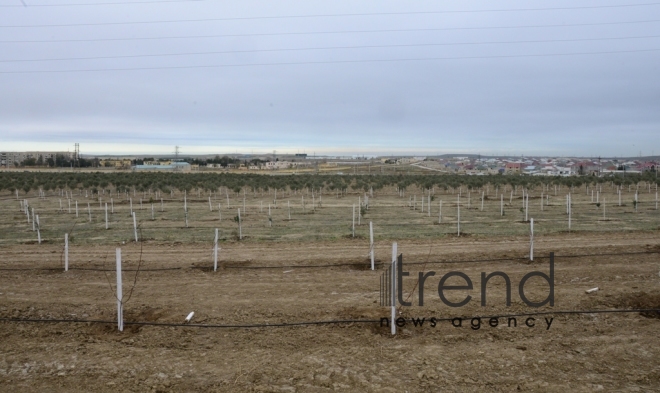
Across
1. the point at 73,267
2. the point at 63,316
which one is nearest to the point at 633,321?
the point at 63,316

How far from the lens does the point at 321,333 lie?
7168 millimetres

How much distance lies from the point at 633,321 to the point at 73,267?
12.7m

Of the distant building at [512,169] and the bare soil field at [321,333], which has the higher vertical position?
the distant building at [512,169]

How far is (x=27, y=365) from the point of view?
6.25 m

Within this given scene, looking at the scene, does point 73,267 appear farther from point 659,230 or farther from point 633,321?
point 659,230

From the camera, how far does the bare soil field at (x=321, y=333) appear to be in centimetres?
573

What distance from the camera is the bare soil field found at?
5.73 meters
